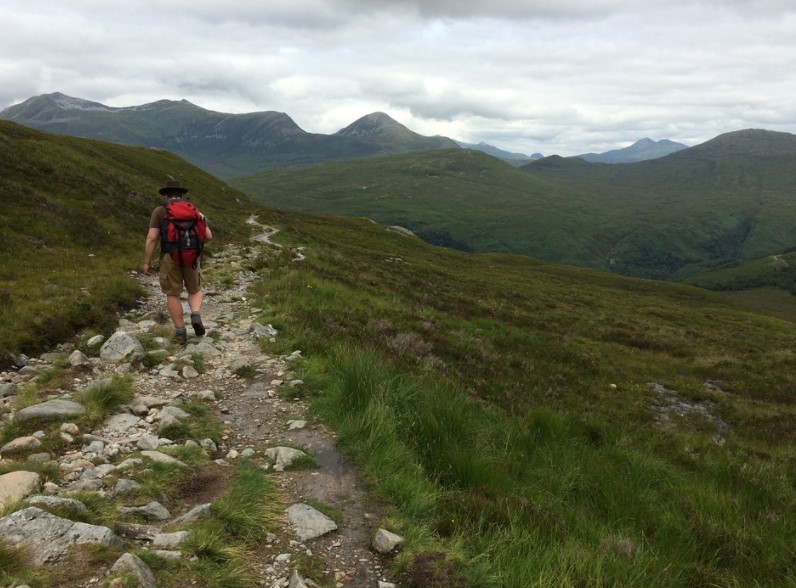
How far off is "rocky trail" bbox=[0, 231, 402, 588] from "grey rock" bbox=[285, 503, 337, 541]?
1 centimetres

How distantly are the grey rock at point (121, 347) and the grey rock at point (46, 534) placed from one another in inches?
235

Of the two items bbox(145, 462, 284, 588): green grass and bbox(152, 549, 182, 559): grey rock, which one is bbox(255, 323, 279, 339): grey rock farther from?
bbox(152, 549, 182, 559): grey rock

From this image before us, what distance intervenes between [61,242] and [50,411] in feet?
50.3

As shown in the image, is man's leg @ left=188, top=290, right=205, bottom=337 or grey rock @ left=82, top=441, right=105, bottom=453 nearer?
grey rock @ left=82, top=441, right=105, bottom=453

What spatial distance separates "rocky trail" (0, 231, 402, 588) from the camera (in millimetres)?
4148

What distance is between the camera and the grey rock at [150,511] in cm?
478

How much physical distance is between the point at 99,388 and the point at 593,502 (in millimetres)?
7708

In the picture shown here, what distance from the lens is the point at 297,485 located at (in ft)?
19.2

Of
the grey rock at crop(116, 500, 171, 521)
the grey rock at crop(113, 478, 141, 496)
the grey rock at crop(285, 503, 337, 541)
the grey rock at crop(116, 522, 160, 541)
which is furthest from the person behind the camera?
the grey rock at crop(113, 478, 141, 496)

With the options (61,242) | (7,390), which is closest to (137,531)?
(7,390)

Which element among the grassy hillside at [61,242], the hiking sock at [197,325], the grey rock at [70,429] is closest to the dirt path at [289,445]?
the hiking sock at [197,325]

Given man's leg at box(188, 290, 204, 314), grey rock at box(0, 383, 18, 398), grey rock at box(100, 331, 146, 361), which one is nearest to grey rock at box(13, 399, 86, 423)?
grey rock at box(0, 383, 18, 398)

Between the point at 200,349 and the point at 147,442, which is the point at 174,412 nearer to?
the point at 147,442

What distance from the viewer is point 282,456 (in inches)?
251
